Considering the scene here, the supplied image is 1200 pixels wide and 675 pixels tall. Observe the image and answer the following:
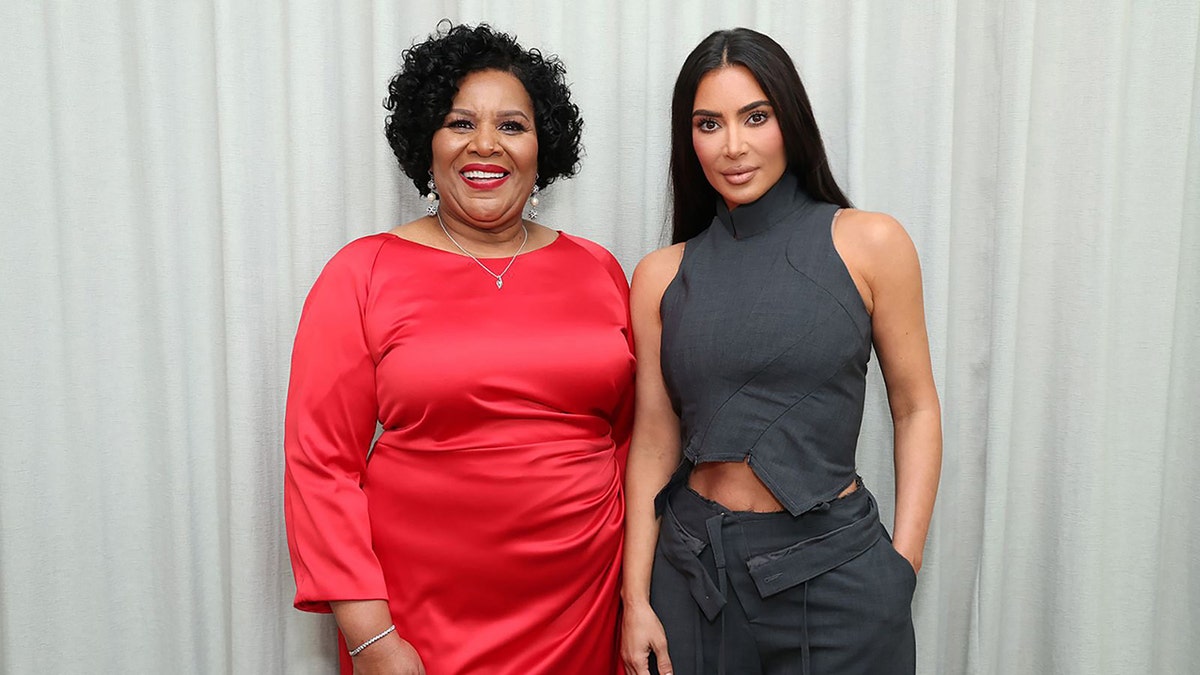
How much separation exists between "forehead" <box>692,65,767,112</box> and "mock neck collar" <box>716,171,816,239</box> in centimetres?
15

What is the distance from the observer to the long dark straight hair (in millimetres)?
1559

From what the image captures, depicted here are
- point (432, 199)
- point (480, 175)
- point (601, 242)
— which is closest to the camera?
point (480, 175)

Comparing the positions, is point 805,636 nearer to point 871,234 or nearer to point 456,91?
point 871,234

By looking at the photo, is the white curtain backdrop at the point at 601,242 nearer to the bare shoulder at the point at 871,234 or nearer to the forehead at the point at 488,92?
the forehead at the point at 488,92

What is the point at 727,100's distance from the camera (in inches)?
61.5

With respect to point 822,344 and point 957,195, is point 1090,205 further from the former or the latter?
point 822,344

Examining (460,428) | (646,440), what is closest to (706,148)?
(646,440)

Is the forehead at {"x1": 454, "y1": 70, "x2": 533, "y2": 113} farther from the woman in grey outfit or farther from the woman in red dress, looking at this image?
the woman in grey outfit

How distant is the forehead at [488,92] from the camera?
5.47 feet

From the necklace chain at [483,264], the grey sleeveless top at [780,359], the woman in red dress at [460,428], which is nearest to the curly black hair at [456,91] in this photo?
the woman in red dress at [460,428]

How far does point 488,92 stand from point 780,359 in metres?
0.72

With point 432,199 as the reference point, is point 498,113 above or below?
above

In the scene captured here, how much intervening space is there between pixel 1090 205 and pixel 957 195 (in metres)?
0.26

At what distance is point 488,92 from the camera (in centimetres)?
167
